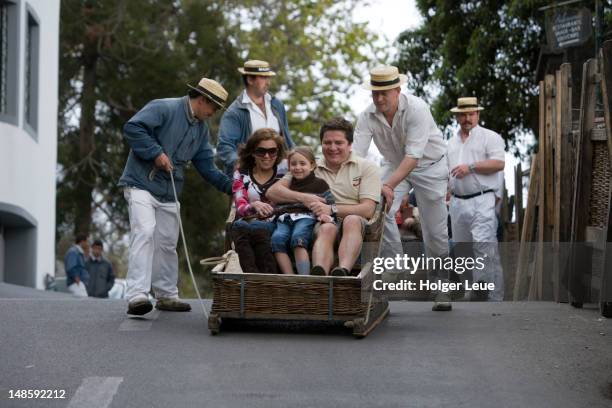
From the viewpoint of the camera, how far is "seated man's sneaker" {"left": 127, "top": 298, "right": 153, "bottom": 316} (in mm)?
12172

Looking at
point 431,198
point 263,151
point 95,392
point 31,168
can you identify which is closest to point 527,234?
point 431,198

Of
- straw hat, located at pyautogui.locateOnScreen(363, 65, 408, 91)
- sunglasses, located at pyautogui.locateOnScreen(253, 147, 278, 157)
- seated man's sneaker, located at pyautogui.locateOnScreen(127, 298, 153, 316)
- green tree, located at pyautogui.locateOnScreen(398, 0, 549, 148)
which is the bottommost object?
seated man's sneaker, located at pyautogui.locateOnScreen(127, 298, 153, 316)

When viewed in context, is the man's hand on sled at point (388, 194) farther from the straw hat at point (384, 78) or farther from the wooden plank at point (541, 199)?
the wooden plank at point (541, 199)

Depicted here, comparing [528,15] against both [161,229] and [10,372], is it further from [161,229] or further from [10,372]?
[10,372]

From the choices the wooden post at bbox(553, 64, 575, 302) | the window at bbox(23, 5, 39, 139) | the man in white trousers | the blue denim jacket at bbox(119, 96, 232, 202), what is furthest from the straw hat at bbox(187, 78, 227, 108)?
the window at bbox(23, 5, 39, 139)

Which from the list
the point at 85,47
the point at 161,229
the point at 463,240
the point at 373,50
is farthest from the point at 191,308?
the point at 373,50

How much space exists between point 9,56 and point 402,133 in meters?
13.8

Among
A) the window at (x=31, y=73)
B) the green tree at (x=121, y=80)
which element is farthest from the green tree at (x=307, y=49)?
the window at (x=31, y=73)

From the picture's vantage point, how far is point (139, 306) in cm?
1217

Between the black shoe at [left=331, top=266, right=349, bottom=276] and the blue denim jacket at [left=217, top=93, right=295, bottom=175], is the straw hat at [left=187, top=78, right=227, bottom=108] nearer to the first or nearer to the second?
the blue denim jacket at [left=217, top=93, right=295, bottom=175]

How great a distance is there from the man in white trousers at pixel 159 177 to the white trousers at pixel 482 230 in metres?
3.88

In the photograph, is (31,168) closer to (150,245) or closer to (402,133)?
(150,245)

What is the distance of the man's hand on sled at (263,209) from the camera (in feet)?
38.9

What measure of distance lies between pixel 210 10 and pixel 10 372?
32.1 meters
